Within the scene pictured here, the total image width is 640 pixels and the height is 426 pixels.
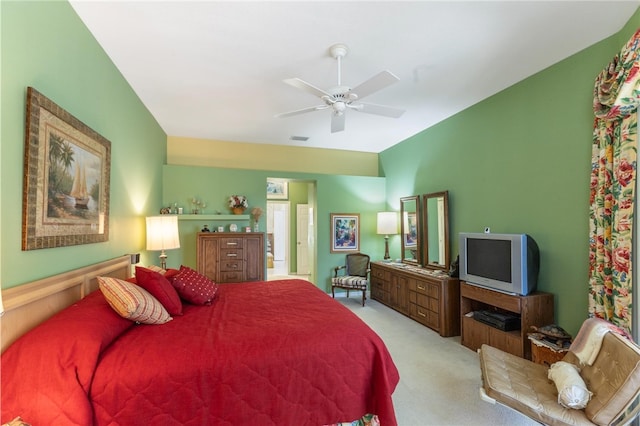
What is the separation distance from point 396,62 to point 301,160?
3.26m

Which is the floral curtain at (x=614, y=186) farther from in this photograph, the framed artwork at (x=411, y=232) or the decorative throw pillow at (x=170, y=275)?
the decorative throw pillow at (x=170, y=275)

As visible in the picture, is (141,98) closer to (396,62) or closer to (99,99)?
(99,99)

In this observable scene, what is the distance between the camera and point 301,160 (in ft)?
19.0

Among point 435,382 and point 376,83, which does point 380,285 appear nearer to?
point 435,382

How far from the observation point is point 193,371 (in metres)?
1.55

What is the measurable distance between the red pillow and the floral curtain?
10.8 ft

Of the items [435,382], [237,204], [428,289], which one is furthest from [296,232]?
[435,382]

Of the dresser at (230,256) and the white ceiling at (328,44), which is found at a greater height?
the white ceiling at (328,44)

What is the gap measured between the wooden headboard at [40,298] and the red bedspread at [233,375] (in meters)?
0.16

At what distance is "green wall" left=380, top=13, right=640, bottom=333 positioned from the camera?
104 inches

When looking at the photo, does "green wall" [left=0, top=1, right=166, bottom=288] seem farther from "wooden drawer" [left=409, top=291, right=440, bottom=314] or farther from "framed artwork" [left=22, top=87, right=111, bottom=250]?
"wooden drawer" [left=409, top=291, right=440, bottom=314]

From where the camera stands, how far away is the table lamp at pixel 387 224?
18.0ft

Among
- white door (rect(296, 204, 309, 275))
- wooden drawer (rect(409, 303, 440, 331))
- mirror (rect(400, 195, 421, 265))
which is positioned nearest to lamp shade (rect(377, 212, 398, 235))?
mirror (rect(400, 195, 421, 265))

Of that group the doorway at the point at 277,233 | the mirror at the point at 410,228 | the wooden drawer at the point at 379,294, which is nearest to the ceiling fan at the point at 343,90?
the mirror at the point at 410,228
